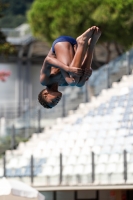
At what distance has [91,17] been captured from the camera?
4256cm

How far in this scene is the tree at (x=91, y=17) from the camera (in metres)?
42.4

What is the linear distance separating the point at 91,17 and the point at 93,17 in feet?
0.69

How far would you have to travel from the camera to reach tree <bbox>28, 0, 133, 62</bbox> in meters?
42.4

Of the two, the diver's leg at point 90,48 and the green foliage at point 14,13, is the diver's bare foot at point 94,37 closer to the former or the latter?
the diver's leg at point 90,48

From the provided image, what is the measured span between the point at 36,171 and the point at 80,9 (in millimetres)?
17074

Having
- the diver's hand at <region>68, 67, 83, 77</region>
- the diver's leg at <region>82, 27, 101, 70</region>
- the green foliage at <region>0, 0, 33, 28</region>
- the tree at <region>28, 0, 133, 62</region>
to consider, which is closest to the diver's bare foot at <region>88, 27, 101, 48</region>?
the diver's leg at <region>82, 27, 101, 70</region>

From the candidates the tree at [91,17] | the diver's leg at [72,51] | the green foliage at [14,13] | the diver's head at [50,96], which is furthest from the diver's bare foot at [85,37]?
the green foliage at [14,13]

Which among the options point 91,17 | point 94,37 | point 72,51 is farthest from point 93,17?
point 94,37

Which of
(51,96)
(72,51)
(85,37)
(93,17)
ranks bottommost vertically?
(51,96)

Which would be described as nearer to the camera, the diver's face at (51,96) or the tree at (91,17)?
the diver's face at (51,96)

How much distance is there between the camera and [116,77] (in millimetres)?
34688

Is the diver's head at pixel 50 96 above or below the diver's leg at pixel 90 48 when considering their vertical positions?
below

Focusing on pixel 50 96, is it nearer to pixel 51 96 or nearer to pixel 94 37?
pixel 51 96

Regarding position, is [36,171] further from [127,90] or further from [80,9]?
[80,9]
